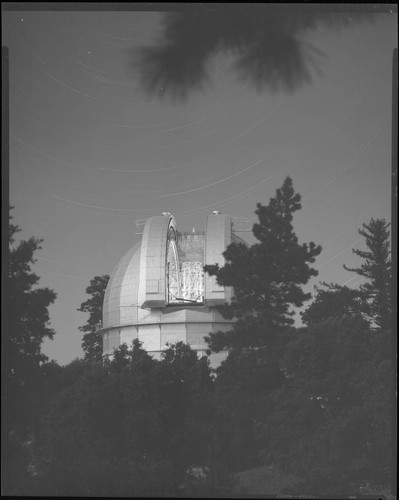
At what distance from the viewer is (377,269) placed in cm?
1557

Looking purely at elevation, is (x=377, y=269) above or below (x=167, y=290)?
above

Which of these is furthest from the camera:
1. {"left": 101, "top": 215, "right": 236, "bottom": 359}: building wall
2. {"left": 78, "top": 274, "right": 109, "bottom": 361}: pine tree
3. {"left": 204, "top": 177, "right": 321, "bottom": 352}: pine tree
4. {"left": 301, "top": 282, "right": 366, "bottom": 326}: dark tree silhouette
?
{"left": 78, "top": 274, "right": 109, "bottom": 361}: pine tree

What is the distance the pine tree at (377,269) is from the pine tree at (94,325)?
4.58m

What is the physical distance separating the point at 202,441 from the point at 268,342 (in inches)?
78.1

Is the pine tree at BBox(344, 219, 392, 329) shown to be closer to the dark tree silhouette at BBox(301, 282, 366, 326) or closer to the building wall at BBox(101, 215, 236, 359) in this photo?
the dark tree silhouette at BBox(301, 282, 366, 326)

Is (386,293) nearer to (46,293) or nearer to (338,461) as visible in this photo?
(338,461)

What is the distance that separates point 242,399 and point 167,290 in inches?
142

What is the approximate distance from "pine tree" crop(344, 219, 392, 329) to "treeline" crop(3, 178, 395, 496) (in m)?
0.08

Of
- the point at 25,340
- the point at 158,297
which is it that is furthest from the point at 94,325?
the point at 25,340

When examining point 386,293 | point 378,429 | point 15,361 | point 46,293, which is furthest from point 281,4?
point 386,293

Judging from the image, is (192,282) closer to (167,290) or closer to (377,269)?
(167,290)

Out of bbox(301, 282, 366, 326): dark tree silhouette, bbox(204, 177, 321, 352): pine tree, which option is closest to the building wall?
bbox(204, 177, 321, 352): pine tree

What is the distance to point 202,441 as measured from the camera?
1312cm

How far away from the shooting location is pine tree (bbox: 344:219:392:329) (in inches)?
544
